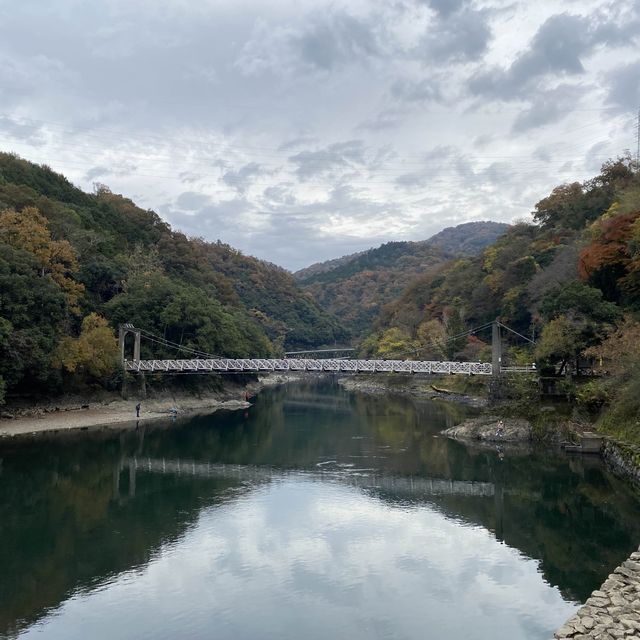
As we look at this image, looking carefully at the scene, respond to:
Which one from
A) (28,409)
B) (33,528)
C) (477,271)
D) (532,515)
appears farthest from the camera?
(477,271)

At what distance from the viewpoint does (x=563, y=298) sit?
23969mm

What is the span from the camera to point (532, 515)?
1598 centimetres

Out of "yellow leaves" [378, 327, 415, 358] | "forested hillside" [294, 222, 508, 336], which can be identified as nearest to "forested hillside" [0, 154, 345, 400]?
"yellow leaves" [378, 327, 415, 358]

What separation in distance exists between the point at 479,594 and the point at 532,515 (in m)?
5.75

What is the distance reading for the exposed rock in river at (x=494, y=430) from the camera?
24.2 metres

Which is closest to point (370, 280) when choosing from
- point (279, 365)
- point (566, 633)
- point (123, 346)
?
point (123, 346)

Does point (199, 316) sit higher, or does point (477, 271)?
point (477, 271)

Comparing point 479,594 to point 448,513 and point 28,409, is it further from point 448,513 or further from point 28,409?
point 28,409

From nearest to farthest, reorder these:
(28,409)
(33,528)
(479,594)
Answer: (479,594)
(33,528)
(28,409)

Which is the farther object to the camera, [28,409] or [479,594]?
[28,409]

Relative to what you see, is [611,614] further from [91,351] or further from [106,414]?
[106,414]

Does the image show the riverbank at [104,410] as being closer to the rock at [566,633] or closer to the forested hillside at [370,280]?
the rock at [566,633]

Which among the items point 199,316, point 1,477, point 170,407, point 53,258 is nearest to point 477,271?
point 199,316

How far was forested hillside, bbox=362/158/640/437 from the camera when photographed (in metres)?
21.7
